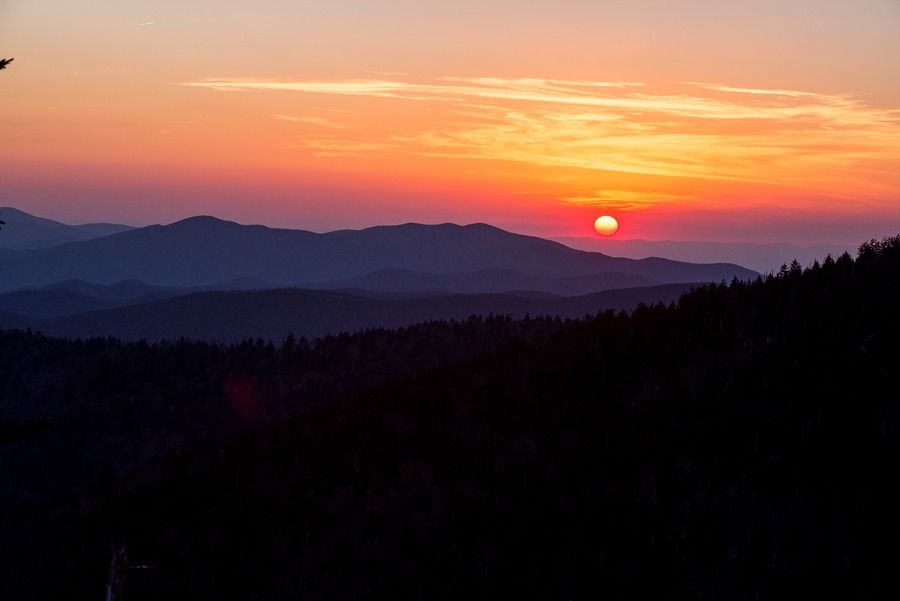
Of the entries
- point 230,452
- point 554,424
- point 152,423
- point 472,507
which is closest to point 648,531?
point 472,507

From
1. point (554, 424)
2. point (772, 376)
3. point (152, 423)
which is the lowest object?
point (152, 423)

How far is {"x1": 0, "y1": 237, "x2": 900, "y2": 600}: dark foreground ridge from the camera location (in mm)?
42875

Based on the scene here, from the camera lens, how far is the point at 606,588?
43.3 metres

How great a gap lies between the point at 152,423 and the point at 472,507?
108459 millimetres

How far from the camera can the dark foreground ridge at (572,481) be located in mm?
42875

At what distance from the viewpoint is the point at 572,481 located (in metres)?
57.6

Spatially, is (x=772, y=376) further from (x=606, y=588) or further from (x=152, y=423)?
(x=152, y=423)

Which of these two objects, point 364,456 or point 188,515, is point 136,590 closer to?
point 188,515

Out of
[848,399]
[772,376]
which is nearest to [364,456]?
[772,376]

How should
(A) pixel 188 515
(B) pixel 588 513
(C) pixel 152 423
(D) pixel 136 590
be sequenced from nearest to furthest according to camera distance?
(B) pixel 588 513 < (D) pixel 136 590 < (A) pixel 188 515 < (C) pixel 152 423

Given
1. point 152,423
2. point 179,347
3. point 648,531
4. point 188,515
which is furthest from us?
point 179,347

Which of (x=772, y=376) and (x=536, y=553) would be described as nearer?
(x=536, y=553)

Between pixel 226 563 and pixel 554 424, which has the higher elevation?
pixel 554 424

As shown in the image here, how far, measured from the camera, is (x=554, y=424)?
69.8 m
